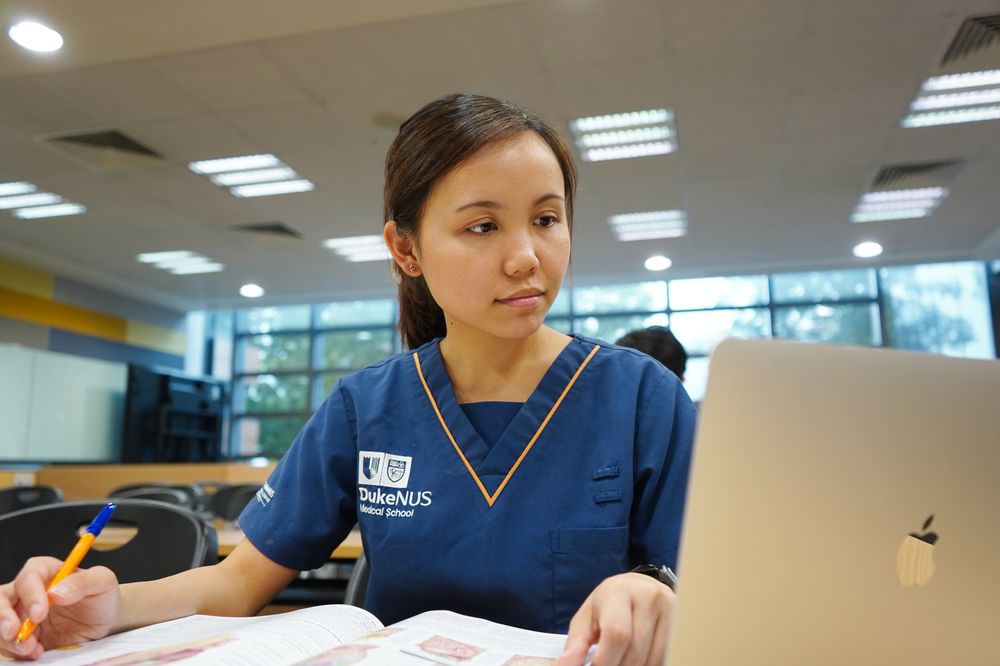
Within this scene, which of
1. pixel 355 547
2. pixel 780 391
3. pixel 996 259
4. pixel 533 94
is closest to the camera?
pixel 780 391

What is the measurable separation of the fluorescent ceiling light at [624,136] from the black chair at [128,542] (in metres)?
4.58

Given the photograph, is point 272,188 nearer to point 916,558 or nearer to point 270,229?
point 270,229

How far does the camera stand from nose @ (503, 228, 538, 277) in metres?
1.05

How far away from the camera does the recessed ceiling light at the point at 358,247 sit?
7820mm

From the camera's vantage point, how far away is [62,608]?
84 centimetres

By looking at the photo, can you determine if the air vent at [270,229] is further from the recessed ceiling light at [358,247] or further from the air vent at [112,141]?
the air vent at [112,141]

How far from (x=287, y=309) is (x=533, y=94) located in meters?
7.11

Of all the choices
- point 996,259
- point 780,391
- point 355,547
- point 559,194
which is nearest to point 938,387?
point 780,391

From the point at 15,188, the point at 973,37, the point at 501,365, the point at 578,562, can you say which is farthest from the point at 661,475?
the point at 15,188

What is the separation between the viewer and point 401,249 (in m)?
1.26

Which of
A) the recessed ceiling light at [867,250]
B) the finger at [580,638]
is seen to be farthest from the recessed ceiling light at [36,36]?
the recessed ceiling light at [867,250]

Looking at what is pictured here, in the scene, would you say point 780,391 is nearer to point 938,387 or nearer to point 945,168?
point 938,387

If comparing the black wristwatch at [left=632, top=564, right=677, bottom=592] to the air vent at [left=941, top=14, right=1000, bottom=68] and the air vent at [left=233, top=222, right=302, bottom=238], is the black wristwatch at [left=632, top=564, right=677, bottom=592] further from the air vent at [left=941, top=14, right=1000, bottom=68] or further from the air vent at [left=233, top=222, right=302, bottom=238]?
the air vent at [left=233, top=222, right=302, bottom=238]

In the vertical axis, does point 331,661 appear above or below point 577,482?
below
